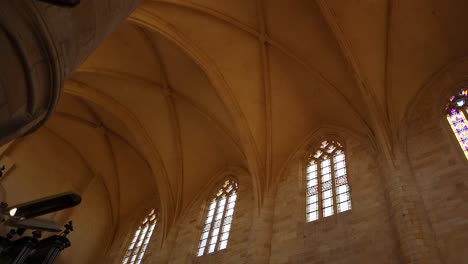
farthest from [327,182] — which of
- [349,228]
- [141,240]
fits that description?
[141,240]

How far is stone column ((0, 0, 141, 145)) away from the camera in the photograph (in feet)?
8.85

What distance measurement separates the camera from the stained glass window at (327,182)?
10.1 meters

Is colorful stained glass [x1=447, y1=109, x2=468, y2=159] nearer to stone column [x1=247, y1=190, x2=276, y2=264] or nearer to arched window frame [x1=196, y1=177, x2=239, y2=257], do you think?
stone column [x1=247, y1=190, x2=276, y2=264]

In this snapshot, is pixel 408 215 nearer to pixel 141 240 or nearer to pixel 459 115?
pixel 459 115

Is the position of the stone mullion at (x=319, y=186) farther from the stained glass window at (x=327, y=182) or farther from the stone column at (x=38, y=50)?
the stone column at (x=38, y=50)

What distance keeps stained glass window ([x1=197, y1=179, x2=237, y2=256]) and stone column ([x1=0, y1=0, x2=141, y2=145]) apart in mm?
9124

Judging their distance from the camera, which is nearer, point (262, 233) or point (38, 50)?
point (38, 50)

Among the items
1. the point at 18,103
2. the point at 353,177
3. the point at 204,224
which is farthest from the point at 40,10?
the point at 204,224

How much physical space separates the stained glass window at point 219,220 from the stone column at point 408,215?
5.05 m

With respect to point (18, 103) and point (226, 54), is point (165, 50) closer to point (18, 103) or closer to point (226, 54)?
point (226, 54)

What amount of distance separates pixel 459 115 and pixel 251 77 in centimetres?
605

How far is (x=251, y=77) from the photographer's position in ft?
42.2

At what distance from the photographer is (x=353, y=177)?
1048 centimetres

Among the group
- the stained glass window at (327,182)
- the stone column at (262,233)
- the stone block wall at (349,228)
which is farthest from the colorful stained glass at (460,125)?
the stone column at (262,233)
